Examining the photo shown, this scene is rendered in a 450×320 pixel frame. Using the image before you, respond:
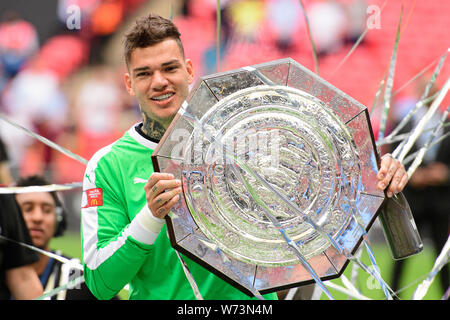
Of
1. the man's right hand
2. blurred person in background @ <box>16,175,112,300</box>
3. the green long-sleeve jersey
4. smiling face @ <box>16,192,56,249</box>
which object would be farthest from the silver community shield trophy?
smiling face @ <box>16,192,56,249</box>

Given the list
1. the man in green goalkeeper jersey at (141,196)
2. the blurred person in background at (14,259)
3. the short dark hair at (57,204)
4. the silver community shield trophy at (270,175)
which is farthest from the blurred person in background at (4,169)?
the silver community shield trophy at (270,175)

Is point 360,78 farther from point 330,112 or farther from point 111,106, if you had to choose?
point 330,112

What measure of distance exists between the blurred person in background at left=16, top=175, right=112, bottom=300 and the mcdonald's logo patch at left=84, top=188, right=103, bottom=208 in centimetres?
95

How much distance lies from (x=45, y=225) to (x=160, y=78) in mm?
1285

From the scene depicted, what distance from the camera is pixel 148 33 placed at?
1.13 m

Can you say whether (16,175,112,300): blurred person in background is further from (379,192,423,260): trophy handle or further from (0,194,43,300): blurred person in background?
(379,192,423,260): trophy handle

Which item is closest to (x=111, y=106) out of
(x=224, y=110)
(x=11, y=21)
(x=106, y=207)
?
(x=11, y=21)

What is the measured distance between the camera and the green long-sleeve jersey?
1.06 meters

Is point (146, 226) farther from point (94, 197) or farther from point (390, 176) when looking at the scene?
point (390, 176)

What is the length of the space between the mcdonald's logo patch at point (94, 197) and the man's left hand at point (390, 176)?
47 centimetres

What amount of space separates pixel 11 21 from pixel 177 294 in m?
1.57

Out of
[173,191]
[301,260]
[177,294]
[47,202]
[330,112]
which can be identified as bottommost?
[47,202]

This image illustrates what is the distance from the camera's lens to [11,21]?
2311mm

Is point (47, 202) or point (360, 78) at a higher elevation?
point (360, 78)
